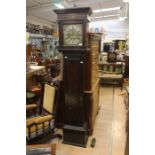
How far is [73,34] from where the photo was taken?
309 centimetres

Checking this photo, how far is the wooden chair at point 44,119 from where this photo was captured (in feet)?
9.60

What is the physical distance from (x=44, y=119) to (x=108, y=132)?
1443 mm

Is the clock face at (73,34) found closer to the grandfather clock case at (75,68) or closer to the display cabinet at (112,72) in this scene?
the grandfather clock case at (75,68)

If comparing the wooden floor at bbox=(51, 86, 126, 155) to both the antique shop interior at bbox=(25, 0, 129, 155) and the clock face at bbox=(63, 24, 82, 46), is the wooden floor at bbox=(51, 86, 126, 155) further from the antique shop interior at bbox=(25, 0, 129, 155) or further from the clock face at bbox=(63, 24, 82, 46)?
the clock face at bbox=(63, 24, 82, 46)

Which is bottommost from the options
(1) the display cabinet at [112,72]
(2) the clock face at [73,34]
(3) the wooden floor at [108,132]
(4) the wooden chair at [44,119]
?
(3) the wooden floor at [108,132]

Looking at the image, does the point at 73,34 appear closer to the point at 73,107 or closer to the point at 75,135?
the point at 73,107

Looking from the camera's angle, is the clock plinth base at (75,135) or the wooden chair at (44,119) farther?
the clock plinth base at (75,135)

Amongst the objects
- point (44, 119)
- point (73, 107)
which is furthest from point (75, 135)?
point (44, 119)

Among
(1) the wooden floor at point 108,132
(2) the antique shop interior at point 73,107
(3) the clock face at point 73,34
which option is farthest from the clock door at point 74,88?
(1) the wooden floor at point 108,132

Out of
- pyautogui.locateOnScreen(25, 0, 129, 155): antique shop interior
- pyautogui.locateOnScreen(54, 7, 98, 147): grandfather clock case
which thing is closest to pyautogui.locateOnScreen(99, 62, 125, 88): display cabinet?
pyautogui.locateOnScreen(25, 0, 129, 155): antique shop interior
